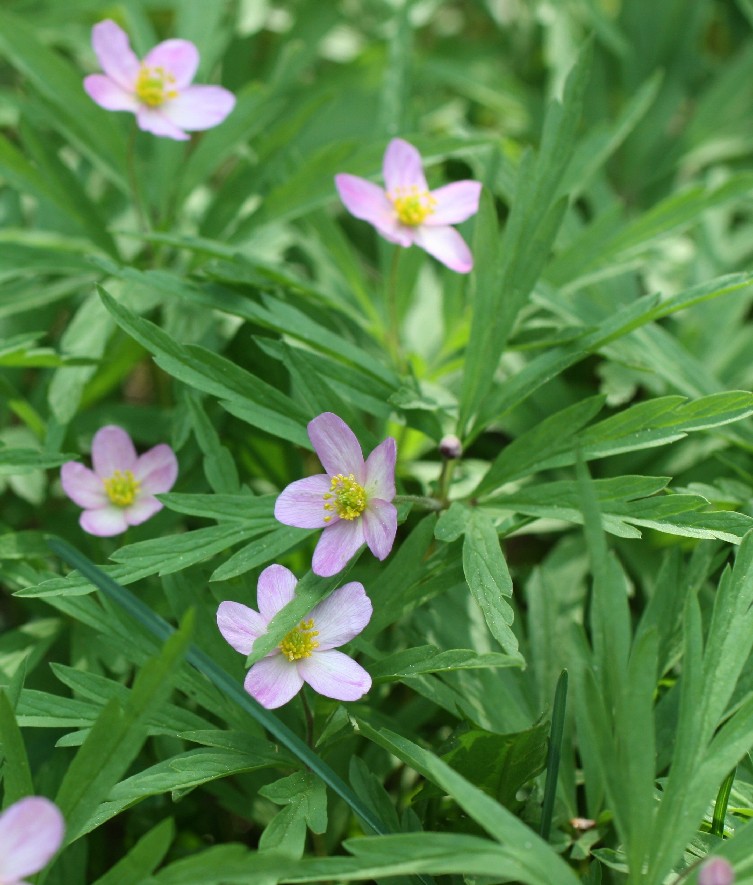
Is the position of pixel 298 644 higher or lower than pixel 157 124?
lower

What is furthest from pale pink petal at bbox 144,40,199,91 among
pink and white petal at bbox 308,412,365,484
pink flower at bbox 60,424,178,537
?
pink and white petal at bbox 308,412,365,484

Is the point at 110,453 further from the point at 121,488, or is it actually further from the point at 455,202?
the point at 455,202

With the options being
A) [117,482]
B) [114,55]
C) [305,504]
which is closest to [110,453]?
[117,482]

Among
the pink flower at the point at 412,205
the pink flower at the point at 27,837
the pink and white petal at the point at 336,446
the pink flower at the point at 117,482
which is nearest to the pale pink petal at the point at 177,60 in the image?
the pink flower at the point at 412,205

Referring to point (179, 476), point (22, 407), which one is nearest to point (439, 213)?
point (179, 476)

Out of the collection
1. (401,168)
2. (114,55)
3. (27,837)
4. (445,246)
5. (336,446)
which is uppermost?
(114,55)

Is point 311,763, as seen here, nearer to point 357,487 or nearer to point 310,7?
point 357,487

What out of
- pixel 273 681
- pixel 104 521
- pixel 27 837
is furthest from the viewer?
pixel 104 521
